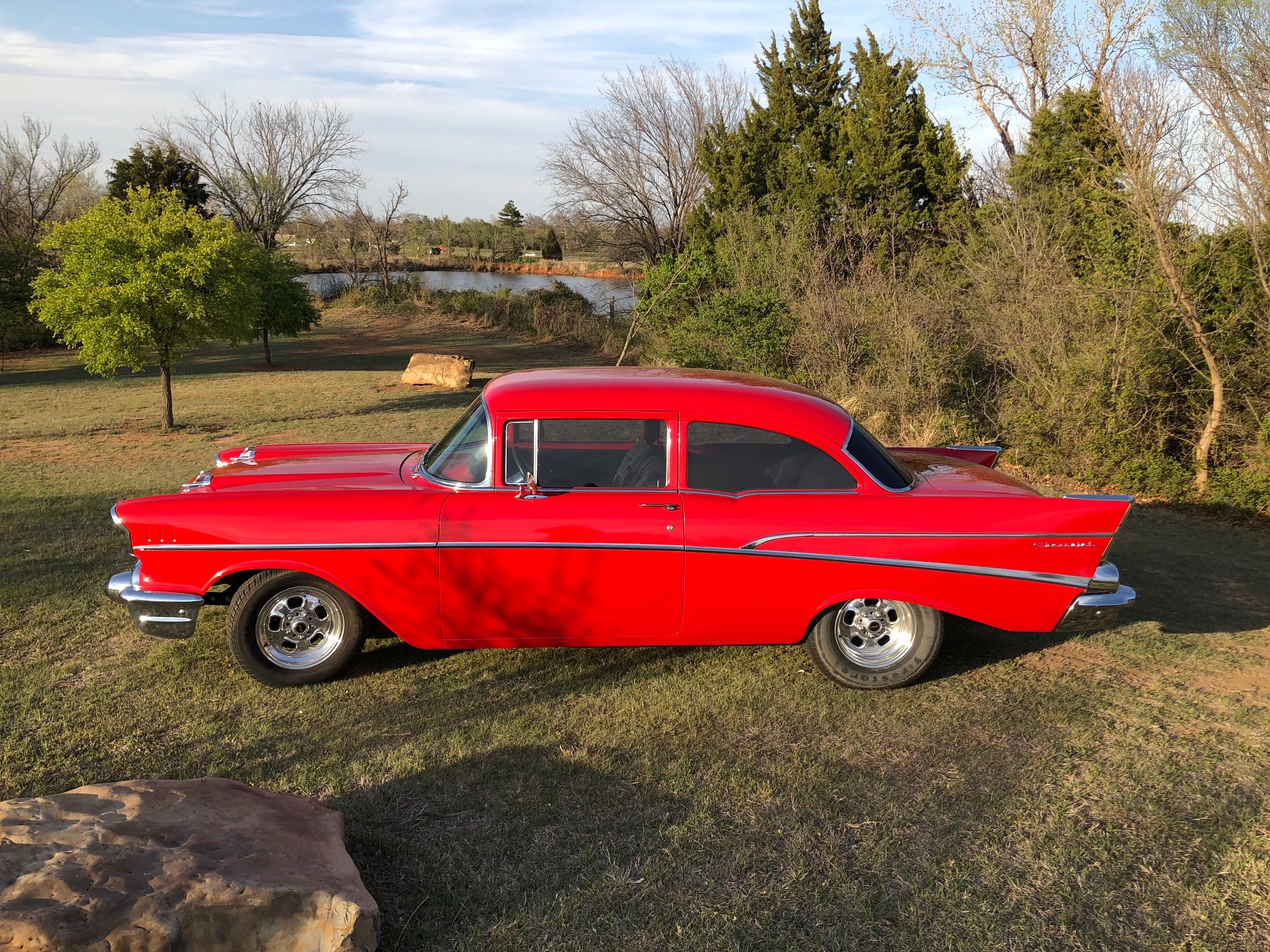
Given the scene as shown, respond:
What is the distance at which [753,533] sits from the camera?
4582mm

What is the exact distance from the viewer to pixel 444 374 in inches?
722

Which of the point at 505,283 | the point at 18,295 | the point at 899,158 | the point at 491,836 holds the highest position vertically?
the point at 899,158

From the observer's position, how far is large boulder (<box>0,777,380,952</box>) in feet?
8.29

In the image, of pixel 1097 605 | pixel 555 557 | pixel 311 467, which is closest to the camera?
pixel 555 557

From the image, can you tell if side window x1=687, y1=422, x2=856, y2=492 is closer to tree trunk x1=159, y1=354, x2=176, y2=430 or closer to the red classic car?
the red classic car

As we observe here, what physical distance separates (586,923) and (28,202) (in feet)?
159

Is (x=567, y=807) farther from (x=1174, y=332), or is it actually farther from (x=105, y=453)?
(x=105, y=453)

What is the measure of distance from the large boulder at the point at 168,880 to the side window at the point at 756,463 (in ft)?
8.26

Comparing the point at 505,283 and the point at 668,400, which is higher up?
the point at 505,283

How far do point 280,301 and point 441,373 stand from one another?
20.5ft

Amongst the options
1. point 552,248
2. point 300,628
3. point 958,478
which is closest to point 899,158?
point 958,478

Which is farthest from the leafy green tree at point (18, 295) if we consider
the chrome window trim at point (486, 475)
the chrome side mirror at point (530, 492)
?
the chrome side mirror at point (530, 492)

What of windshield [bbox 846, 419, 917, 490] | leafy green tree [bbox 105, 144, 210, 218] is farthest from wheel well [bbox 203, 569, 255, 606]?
leafy green tree [bbox 105, 144, 210, 218]

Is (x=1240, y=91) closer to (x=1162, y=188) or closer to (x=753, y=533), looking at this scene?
(x=1162, y=188)
